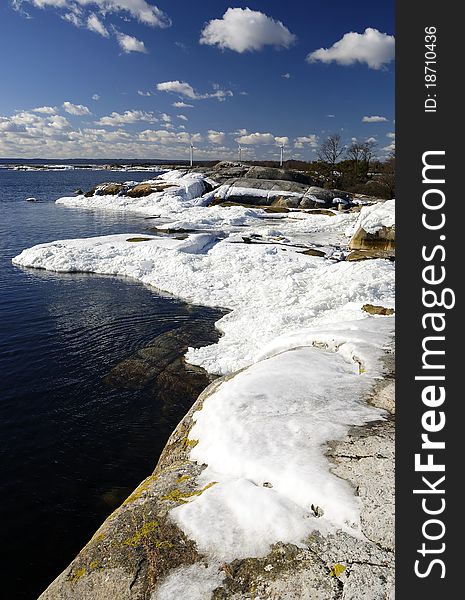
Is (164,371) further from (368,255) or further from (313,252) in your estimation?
(313,252)

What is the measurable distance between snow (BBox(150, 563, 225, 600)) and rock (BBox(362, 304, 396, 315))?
31.9 feet

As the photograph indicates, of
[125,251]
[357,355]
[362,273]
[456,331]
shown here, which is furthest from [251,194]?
[456,331]

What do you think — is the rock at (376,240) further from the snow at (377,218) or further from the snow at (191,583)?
the snow at (191,583)

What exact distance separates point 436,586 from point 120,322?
13.3 meters

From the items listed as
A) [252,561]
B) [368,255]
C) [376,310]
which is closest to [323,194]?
[368,255]

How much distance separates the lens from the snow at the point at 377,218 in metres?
21.4

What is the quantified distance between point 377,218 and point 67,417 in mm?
18478

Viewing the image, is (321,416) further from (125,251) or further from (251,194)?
(251,194)

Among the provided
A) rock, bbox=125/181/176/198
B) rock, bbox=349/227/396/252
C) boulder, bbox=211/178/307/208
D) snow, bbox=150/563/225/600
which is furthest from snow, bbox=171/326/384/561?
rock, bbox=125/181/176/198

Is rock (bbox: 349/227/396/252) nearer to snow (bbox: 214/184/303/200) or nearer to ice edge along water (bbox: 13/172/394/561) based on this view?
ice edge along water (bbox: 13/172/394/561)

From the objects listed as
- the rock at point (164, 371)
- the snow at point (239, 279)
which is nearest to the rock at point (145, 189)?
the snow at point (239, 279)

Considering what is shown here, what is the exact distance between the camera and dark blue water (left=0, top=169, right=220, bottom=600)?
6086mm

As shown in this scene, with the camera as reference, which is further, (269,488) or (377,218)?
(377,218)

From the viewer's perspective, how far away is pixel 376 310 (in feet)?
39.5
